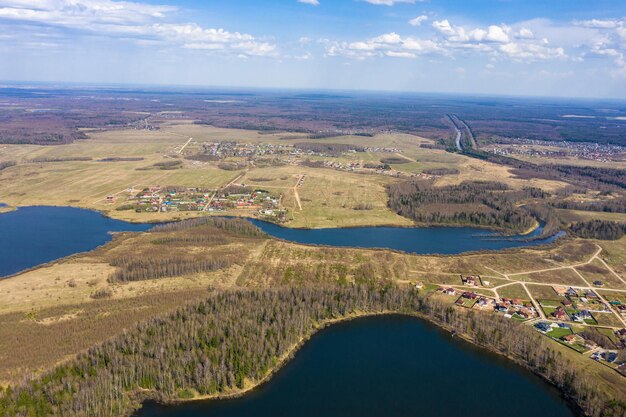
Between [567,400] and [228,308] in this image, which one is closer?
[567,400]

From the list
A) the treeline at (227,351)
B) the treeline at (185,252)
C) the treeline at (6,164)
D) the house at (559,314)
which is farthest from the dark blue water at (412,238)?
the treeline at (6,164)

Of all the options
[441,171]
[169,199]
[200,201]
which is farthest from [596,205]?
[169,199]

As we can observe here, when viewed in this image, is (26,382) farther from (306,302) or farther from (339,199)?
(339,199)

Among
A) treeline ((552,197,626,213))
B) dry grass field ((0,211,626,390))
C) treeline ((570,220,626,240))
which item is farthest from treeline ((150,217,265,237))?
treeline ((552,197,626,213))

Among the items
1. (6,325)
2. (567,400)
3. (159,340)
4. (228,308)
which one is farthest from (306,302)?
(6,325)

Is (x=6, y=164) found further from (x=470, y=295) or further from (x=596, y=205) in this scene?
(x=596, y=205)

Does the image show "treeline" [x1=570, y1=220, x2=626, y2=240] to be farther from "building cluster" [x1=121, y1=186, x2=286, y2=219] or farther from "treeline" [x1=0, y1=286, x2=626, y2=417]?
"building cluster" [x1=121, y1=186, x2=286, y2=219]

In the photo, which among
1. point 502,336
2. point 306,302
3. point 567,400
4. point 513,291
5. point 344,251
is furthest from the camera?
point 344,251
